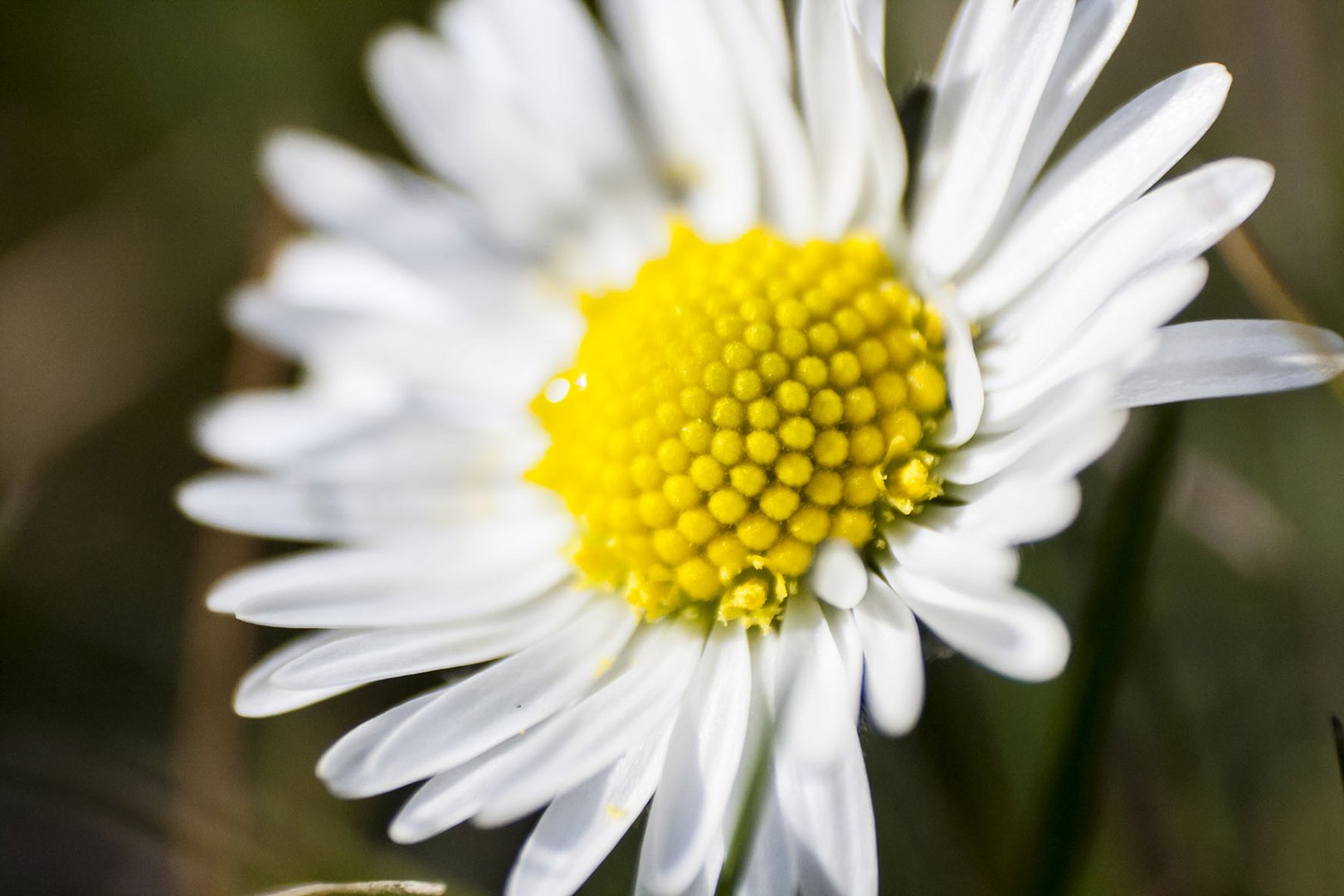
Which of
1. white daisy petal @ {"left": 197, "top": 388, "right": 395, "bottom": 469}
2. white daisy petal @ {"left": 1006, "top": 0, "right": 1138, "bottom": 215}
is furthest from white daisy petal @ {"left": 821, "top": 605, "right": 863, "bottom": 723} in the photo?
white daisy petal @ {"left": 197, "top": 388, "right": 395, "bottom": 469}

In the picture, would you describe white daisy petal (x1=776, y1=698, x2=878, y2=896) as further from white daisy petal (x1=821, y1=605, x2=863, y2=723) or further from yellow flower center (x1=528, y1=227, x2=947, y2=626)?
yellow flower center (x1=528, y1=227, x2=947, y2=626)

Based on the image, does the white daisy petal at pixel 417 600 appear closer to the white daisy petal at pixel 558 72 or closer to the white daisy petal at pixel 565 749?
the white daisy petal at pixel 565 749

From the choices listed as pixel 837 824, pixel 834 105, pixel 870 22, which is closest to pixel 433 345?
pixel 834 105

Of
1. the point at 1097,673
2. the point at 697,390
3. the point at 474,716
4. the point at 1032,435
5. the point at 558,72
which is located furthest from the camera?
the point at 558,72

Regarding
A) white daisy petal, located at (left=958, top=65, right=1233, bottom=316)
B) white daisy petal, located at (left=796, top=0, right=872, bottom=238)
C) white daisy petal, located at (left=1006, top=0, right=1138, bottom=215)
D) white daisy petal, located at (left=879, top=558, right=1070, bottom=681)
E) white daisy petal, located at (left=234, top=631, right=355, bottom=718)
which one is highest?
white daisy petal, located at (left=796, top=0, right=872, bottom=238)

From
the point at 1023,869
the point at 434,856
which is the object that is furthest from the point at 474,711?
the point at 434,856

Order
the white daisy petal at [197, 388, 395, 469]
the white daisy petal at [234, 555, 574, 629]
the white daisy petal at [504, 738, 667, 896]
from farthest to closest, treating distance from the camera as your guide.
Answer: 1. the white daisy petal at [197, 388, 395, 469]
2. the white daisy petal at [234, 555, 574, 629]
3. the white daisy petal at [504, 738, 667, 896]

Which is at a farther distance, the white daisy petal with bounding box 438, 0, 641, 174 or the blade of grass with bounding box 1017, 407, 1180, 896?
the white daisy petal with bounding box 438, 0, 641, 174

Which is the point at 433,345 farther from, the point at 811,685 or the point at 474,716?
the point at 811,685
